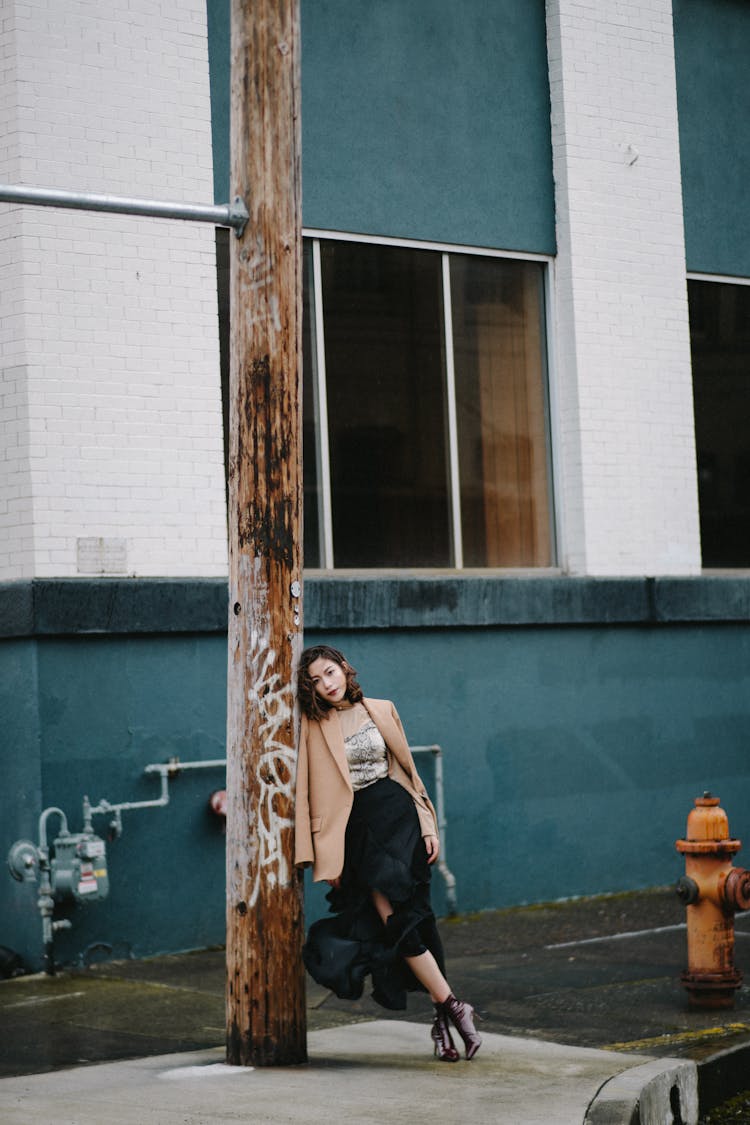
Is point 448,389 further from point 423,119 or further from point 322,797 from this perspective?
point 322,797

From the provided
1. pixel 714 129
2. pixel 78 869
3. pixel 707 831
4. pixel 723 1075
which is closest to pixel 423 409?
pixel 714 129

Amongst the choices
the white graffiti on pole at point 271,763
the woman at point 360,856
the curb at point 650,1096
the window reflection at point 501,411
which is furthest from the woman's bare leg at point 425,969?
the window reflection at point 501,411

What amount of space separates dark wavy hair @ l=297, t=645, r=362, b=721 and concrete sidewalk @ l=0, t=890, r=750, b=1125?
1.46 m

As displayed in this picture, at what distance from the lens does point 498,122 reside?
39.6ft

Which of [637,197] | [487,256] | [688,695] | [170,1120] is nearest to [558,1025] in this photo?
[170,1120]

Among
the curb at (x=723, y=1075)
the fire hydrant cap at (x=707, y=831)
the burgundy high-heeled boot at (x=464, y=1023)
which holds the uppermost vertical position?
the fire hydrant cap at (x=707, y=831)

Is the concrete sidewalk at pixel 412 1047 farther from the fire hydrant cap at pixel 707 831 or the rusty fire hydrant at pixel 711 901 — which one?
the fire hydrant cap at pixel 707 831

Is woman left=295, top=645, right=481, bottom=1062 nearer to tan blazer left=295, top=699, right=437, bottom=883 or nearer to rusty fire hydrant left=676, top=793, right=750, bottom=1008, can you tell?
tan blazer left=295, top=699, right=437, bottom=883

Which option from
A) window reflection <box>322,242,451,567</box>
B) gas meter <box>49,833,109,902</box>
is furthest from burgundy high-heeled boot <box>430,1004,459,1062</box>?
window reflection <box>322,242,451,567</box>

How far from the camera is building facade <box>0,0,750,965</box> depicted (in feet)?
32.3

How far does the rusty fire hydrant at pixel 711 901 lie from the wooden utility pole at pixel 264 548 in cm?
239

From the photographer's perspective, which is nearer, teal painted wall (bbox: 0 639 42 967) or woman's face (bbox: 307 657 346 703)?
woman's face (bbox: 307 657 346 703)

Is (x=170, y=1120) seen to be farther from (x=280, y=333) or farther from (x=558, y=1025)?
(x=280, y=333)

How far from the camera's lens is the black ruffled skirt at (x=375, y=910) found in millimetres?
6793
